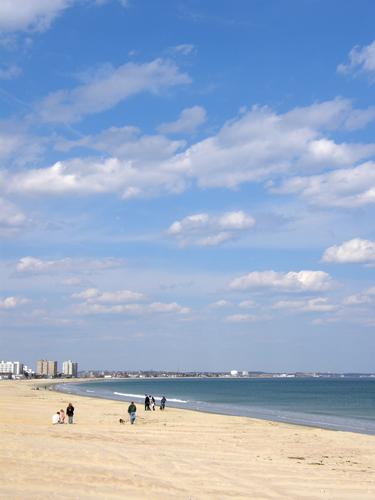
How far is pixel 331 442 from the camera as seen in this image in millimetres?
30266

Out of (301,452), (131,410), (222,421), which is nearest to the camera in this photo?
(301,452)

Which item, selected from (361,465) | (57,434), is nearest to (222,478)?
(361,465)

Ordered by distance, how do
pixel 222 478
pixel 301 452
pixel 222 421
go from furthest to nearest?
pixel 222 421 < pixel 301 452 < pixel 222 478

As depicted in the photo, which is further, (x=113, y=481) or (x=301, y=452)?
(x=301, y=452)

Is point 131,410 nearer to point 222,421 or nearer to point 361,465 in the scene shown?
point 222,421

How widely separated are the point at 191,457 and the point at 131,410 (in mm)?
16097

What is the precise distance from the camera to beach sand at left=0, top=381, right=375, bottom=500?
49.1 feet

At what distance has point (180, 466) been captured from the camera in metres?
19.0

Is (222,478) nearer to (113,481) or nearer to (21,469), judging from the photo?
(113,481)

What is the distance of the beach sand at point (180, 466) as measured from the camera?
589 inches

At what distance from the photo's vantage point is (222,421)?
42.3 m

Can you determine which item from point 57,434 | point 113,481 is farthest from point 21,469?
point 57,434

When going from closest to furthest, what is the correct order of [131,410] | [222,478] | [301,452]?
1. [222,478]
2. [301,452]
3. [131,410]

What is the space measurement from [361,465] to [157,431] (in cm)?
1288
